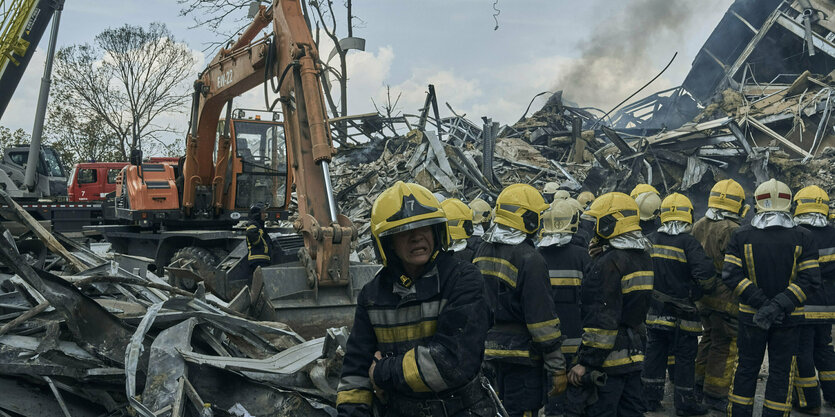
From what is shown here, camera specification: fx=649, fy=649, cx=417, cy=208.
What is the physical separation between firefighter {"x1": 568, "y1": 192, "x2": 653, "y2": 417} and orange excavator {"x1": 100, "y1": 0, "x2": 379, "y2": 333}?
11.2ft

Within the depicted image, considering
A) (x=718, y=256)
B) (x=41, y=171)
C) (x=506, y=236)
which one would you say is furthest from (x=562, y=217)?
(x=41, y=171)

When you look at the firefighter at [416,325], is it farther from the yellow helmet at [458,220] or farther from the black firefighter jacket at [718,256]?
the black firefighter jacket at [718,256]

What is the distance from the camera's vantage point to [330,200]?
7535 millimetres

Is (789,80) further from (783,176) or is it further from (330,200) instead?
(330,200)

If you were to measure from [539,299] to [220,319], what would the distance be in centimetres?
242

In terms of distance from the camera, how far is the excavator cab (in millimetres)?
10703

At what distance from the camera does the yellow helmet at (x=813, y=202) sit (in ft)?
20.4

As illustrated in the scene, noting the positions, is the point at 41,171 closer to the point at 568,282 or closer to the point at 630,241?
the point at 568,282

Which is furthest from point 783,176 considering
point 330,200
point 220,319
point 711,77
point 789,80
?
point 220,319

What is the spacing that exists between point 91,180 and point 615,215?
2132cm

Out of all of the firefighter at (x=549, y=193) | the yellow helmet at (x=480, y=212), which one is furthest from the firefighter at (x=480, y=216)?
the firefighter at (x=549, y=193)

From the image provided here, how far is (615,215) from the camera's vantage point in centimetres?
464

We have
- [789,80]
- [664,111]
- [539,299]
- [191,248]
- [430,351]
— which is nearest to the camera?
[430,351]

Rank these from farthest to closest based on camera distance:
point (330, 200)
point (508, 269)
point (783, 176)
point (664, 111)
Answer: point (664, 111) < point (783, 176) < point (330, 200) < point (508, 269)
